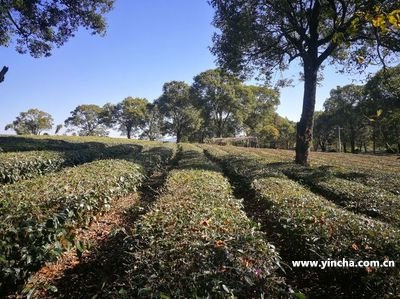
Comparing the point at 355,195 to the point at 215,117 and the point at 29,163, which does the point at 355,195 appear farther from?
the point at 215,117

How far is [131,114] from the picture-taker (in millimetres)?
80125

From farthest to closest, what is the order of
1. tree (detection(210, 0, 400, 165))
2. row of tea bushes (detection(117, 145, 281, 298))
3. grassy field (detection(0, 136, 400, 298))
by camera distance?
tree (detection(210, 0, 400, 165)), grassy field (detection(0, 136, 400, 298)), row of tea bushes (detection(117, 145, 281, 298))

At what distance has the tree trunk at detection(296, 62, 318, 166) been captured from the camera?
18734mm

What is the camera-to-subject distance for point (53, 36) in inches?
901

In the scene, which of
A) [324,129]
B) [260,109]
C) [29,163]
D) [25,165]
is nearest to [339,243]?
[25,165]

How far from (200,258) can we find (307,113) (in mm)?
16671

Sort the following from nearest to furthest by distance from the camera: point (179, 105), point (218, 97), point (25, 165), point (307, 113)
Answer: point (25, 165)
point (307, 113)
point (218, 97)
point (179, 105)

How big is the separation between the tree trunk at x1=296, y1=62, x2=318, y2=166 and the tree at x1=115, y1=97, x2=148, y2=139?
64981 millimetres

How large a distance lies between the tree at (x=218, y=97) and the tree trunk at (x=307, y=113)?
4603cm

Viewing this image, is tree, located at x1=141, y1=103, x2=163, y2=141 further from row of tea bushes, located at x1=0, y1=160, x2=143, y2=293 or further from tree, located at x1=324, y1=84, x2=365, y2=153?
row of tea bushes, located at x1=0, y1=160, x2=143, y2=293

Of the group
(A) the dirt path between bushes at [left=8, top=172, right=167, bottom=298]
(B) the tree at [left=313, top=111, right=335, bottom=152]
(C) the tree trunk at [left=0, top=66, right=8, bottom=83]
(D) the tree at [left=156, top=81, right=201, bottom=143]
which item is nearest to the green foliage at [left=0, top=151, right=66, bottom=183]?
(A) the dirt path between bushes at [left=8, top=172, right=167, bottom=298]

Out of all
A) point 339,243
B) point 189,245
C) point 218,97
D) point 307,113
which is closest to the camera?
point 189,245

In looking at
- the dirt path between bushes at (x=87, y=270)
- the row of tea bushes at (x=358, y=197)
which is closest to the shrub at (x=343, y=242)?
the row of tea bushes at (x=358, y=197)

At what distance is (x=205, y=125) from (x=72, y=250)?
6928cm
